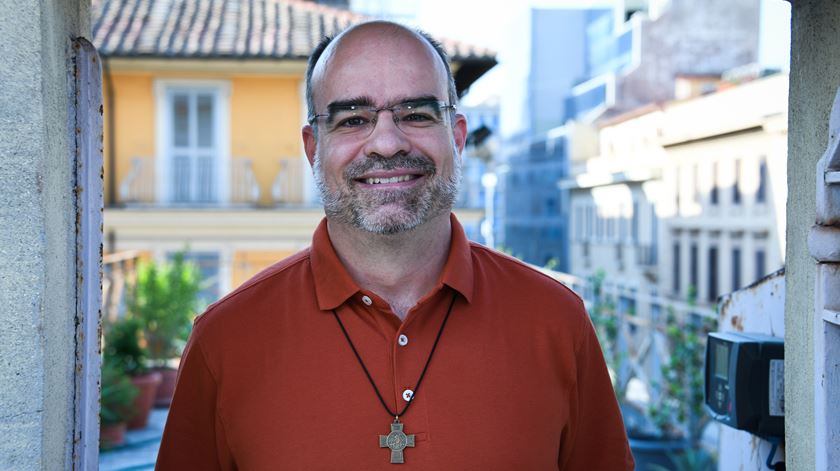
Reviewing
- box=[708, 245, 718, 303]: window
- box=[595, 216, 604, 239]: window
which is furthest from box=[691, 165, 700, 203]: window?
box=[595, 216, 604, 239]: window

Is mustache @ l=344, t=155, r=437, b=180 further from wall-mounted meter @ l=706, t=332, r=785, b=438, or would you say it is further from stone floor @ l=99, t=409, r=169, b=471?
stone floor @ l=99, t=409, r=169, b=471

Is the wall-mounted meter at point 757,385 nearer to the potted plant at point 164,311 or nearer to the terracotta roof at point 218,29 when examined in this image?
the potted plant at point 164,311

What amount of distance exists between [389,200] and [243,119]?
42.9 feet

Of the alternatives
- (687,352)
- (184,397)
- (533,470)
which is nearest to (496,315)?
(533,470)

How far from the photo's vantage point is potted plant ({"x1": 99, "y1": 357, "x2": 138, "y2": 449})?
7266 mm

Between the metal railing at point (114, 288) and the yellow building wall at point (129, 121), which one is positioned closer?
the metal railing at point (114, 288)

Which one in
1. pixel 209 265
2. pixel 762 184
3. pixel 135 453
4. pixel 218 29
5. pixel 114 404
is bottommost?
pixel 135 453

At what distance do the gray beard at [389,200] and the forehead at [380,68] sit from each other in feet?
0.49

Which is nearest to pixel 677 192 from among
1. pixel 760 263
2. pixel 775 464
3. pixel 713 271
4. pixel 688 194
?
pixel 688 194

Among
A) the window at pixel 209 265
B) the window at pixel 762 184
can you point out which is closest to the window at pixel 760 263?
the window at pixel 762 184

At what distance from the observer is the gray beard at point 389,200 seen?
2199 mm

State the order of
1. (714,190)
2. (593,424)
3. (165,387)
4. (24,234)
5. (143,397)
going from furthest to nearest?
(714,190), (165,387), (143,397), (593,424), (24,234)

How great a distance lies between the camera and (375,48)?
228 centimetres

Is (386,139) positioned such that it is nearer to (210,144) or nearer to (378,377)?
(378,377)
